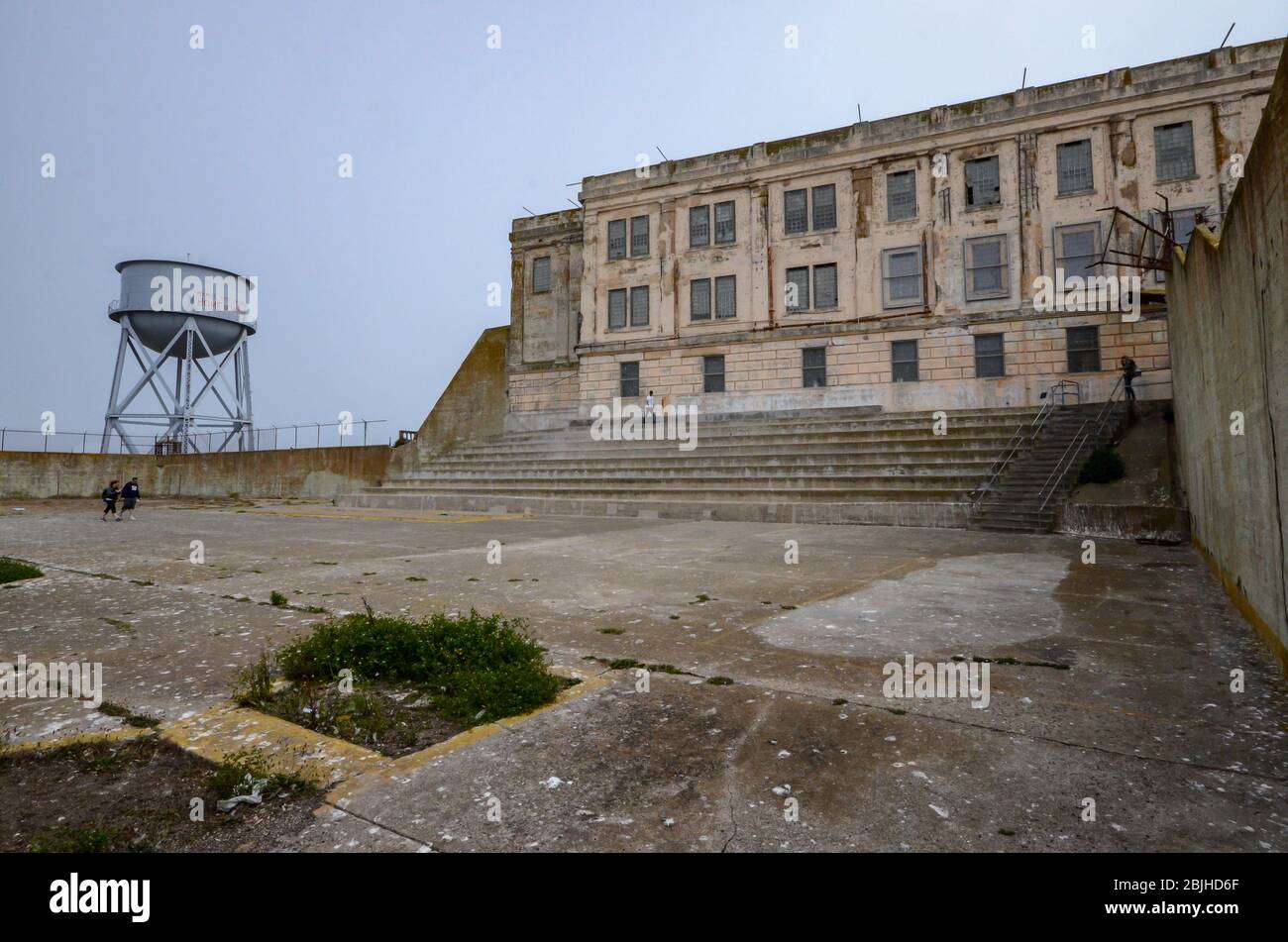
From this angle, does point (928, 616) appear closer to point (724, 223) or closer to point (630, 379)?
Result: point (630, 379)

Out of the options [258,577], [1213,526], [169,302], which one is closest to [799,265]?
[1213,526]

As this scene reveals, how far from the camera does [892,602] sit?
6.51 meters

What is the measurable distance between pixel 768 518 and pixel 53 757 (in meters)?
14.6

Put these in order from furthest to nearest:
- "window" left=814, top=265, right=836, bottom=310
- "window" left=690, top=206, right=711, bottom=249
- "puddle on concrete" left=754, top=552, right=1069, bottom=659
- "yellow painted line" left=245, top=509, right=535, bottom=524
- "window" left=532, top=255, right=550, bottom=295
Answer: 1. "window" left=532, top=255, right=550, bottom=295
2. "window" left=690, top=206, right=711, bottom=249
3. "window" left=814, top=265, right=836, bottom=310
4. "yellow painted line" left=245, top=509, right=535, bottom=524
5. "puddle on concrete" left=754, top=552, right=1069, bottom=659

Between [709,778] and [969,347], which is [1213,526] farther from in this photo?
[969,347]

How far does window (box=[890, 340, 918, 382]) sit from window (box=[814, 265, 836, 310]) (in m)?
3.08

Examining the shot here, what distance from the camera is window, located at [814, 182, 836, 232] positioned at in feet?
87.8

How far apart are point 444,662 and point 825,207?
88.7ft

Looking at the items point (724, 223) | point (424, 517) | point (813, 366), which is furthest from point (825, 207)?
point (424, 517)

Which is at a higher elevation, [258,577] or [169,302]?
[169,302]

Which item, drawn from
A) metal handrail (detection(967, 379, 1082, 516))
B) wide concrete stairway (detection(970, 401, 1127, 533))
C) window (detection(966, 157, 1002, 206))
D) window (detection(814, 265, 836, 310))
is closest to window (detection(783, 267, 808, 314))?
window (detection(814, 265, 836, 310))

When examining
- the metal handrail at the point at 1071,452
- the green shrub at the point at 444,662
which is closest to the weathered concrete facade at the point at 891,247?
the metal handrail at the point at 1071,452

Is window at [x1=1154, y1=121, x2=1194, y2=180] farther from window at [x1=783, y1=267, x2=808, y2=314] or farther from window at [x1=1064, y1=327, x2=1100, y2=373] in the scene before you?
window at [x1=783, y1=267, x2=808, y2=314]

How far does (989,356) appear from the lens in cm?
2400
